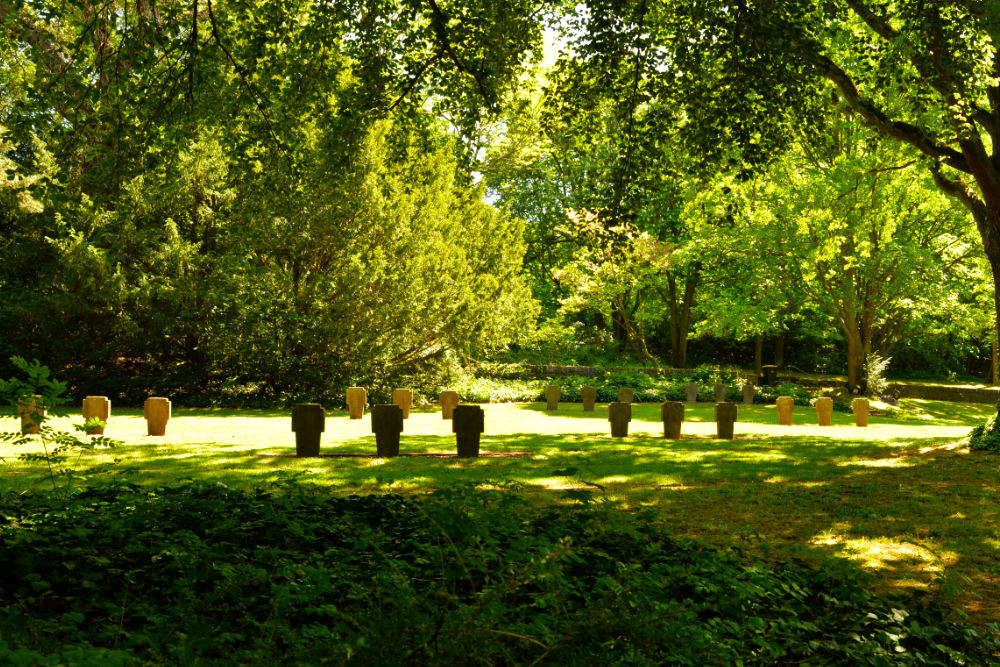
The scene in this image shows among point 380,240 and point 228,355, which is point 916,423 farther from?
point 228,355

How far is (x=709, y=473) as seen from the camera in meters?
11.4

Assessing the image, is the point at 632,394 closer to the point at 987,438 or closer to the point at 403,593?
the point at 987,438

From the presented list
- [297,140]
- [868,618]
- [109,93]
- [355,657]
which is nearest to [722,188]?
[297,140]

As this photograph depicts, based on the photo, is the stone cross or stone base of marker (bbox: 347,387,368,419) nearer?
stone base of marker (bbox: 347,387,368,419)

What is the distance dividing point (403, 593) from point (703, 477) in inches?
327

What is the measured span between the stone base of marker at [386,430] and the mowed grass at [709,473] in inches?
14.2

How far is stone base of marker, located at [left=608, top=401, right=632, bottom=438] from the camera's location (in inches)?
623

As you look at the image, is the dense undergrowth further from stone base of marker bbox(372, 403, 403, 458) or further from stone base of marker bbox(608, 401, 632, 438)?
stone base of marker bbox(608, 401, 632, 438)

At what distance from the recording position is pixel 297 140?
11.7 meters

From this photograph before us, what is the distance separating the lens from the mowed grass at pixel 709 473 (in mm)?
7020

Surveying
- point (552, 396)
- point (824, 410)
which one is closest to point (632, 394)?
point (552, 396)

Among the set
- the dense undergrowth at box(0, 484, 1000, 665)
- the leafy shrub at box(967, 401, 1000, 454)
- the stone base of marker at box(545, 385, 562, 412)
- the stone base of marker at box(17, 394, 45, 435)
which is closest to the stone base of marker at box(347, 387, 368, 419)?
the stone base of marker at box(545, 385, 562, 412)

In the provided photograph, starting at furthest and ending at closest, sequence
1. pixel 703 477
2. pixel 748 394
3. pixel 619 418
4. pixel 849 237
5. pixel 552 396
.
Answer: pixel 748 394 < pixel 849 237 < pixel 552 396 < pixel 619 418 < pixel 703 477

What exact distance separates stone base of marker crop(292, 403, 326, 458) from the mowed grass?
283 mm
